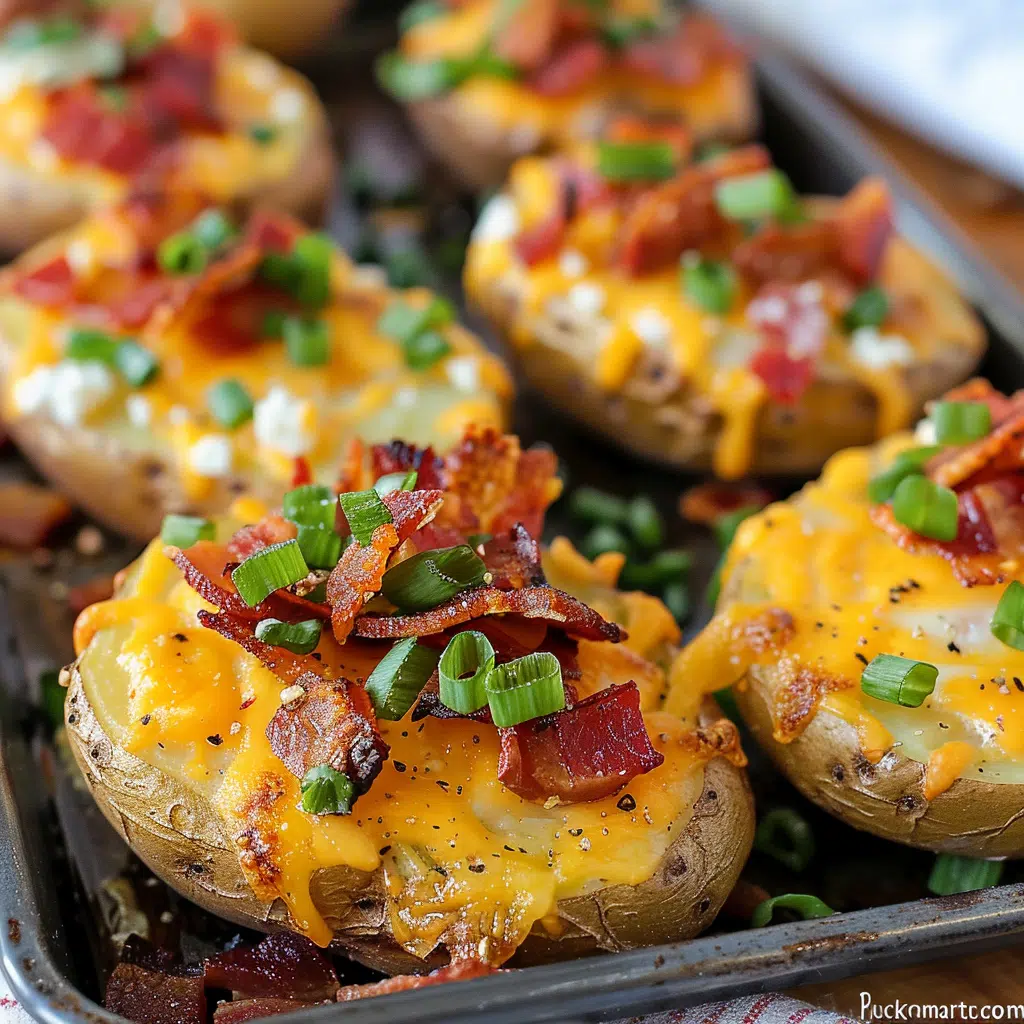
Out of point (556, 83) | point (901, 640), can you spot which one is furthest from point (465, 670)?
point (556, 83)

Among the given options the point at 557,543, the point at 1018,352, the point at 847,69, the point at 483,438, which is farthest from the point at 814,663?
the point at 847,69

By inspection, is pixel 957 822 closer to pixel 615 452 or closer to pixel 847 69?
pixel 615 452

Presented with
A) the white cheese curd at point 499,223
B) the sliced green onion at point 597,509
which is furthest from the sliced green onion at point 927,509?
the white cheese curd at point 499,223

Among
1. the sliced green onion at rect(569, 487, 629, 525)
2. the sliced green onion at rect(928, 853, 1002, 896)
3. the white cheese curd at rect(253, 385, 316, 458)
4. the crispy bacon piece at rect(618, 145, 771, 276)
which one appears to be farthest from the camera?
the crispy bacon piece at rect(618, 145, 771, 276)

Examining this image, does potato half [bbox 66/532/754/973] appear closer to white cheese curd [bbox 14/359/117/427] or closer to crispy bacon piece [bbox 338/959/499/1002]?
crispy bacon piece [bbox 338/959/499/1002]

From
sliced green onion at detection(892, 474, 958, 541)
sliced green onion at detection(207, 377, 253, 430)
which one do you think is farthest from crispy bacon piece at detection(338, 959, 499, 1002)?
sliced green onion at detection(207, 377, 253, 430)

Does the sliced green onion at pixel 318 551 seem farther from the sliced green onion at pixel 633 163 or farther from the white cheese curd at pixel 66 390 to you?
the sliced green onion at pixel 633 163
